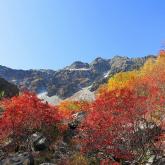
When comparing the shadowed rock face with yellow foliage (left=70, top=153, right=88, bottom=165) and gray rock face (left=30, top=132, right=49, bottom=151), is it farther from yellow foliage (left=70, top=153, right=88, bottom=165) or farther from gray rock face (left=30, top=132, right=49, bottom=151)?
yellow foliage (left=70, top=153, right=88, bottom=165)

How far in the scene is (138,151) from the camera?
103 ft

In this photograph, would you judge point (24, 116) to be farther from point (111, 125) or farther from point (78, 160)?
point (111, 125)

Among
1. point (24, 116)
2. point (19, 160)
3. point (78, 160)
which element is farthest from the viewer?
point (24, 116)

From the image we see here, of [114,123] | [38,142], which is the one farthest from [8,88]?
[114,123]

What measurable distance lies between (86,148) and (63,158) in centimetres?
309

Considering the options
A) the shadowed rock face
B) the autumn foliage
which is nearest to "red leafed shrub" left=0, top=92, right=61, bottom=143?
the autumn foliage

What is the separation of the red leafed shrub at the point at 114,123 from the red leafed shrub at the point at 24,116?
5804mm

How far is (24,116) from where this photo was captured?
116 ft

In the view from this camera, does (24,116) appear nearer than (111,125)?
No

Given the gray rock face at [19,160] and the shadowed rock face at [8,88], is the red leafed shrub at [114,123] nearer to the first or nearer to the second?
the gray rock face at [19,160]

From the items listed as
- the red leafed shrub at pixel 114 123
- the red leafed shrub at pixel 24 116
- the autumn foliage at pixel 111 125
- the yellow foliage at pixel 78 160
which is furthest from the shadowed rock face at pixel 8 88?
the red leafed shrub at pixel 114 123

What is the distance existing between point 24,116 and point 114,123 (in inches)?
358

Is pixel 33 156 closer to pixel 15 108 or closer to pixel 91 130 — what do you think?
pixel 15 108

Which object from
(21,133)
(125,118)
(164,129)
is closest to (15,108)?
(21,133)
